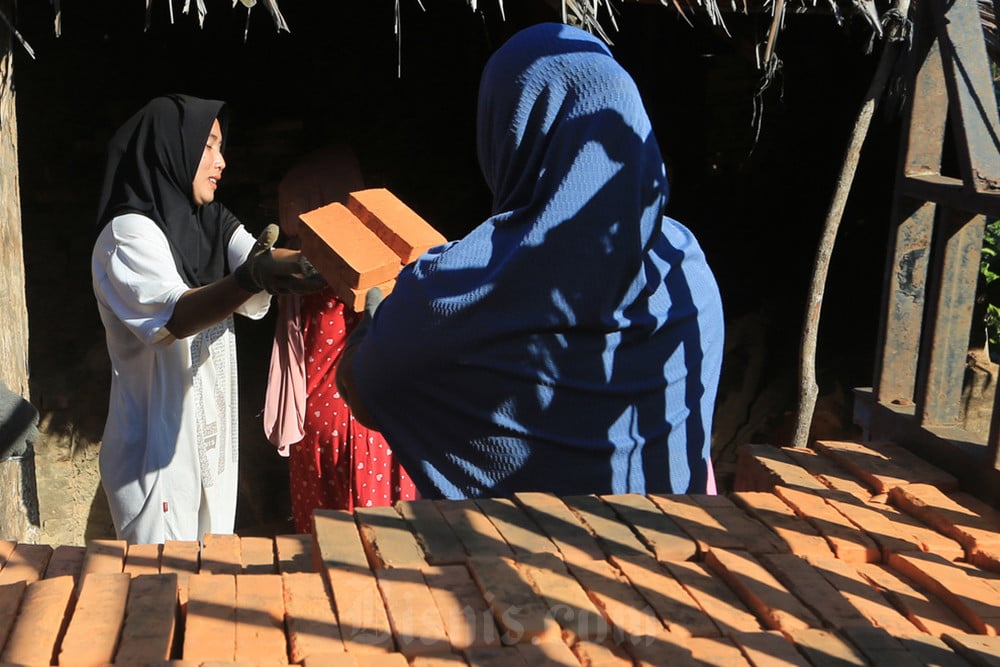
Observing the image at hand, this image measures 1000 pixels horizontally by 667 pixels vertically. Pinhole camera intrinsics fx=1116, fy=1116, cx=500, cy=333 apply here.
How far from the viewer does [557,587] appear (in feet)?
6.12

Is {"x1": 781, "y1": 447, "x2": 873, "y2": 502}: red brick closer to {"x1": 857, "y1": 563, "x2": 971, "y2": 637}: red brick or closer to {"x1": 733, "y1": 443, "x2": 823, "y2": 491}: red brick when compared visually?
{"x1": 733, "y1": 443, "x2": 823, "y2": 491}: red brick

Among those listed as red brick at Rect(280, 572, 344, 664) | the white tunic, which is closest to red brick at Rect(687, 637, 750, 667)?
red brick at Rect(280, 572, 344, 664)

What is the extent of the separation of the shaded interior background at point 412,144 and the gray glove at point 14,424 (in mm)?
→ 2684

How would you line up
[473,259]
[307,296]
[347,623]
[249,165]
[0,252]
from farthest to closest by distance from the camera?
[249,165], [307,296], [0,252], [473,259], [347,623]

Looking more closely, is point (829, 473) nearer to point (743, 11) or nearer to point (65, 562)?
point (65, 562)

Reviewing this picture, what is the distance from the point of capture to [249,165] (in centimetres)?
519

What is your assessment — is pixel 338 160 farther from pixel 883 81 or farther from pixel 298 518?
pixel 883 81

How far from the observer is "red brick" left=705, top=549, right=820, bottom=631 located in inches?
70.8

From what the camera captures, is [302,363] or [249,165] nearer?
[302,363]

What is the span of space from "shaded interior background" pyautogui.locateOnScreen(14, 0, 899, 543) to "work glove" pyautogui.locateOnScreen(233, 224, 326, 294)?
5.59 ft

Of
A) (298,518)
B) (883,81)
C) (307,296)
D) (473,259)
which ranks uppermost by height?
(883,81)

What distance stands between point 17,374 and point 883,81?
3.47 metres

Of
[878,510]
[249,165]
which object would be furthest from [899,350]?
[249,165]

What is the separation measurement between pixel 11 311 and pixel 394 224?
148cm
